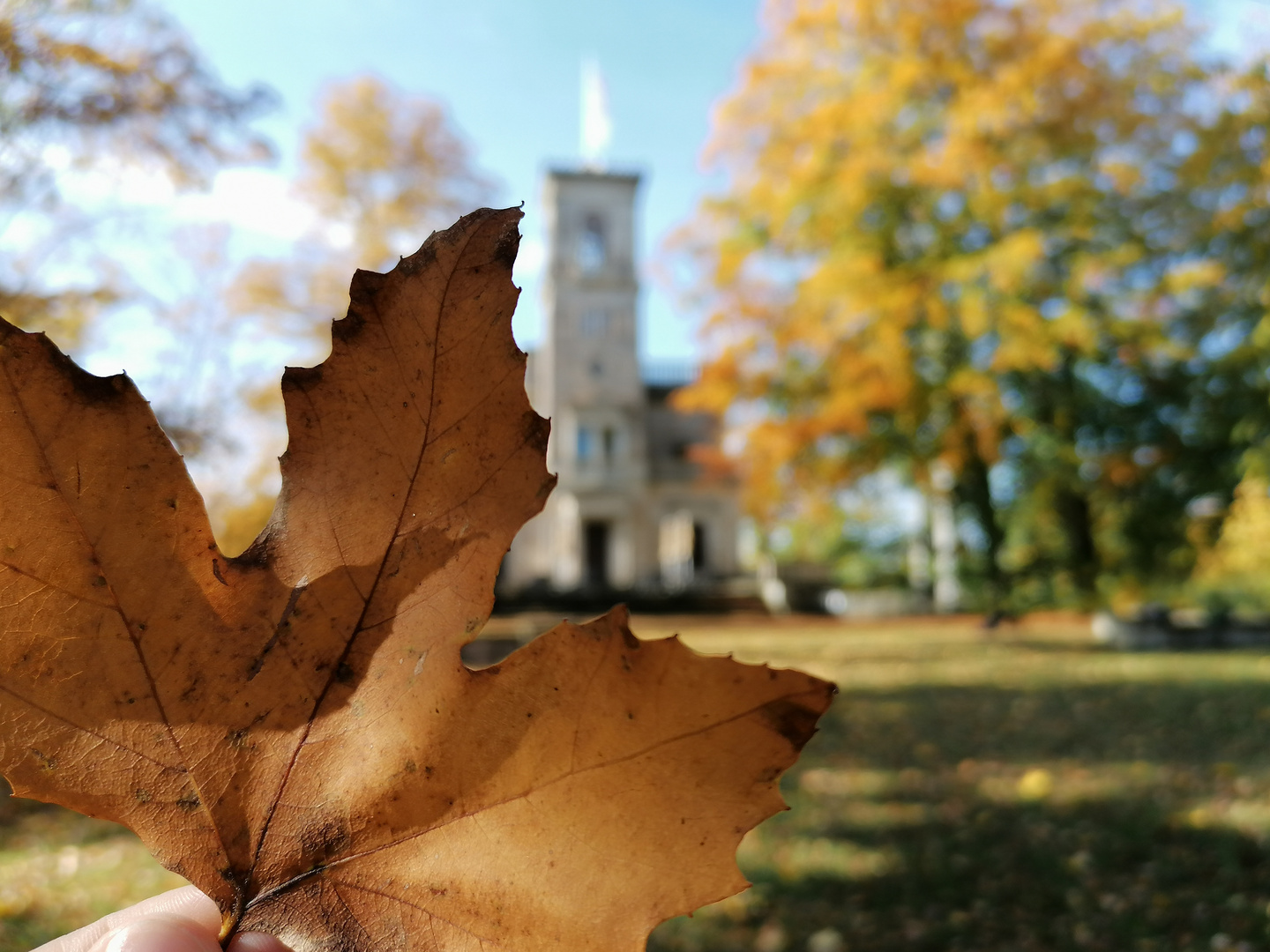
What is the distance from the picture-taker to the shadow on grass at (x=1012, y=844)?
9.70 ft

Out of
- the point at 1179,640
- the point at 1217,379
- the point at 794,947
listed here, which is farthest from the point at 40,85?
the point at 1217,379

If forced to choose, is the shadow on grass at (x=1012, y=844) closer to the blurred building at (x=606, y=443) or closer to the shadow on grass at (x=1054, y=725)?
the shadow on grass at (x=1054, y=725)

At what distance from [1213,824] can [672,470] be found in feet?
67.6

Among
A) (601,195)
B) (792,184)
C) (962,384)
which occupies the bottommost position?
(962,384)

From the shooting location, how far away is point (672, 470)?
24.3 meters

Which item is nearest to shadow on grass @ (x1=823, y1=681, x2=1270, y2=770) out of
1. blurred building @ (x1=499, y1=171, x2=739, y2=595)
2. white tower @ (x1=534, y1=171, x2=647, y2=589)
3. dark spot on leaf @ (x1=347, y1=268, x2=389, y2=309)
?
dark spot on leaf @ (x1=347, y1=268, x2=389, y2=309)

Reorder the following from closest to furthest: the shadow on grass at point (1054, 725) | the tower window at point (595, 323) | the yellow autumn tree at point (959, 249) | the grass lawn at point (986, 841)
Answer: the grass lawn at point (986, 841)
the shadow on grass at point (1054, 725)
the yellow autumn tree at point (959, 249)
the tower window at point (595, 323)

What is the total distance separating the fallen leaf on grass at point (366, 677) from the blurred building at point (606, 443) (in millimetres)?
20558

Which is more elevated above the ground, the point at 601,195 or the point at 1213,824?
the point at 601,195

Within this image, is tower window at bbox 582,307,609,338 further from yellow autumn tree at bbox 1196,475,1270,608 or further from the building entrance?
A: yellow autumn tree at bbox 1196,475,1270,608

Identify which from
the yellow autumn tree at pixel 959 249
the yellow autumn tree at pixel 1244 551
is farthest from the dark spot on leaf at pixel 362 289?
the yellow autumn tree at pixel 1244 551

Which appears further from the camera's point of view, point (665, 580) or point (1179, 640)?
point (665, 580)

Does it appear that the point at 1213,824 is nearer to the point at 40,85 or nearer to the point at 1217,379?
the point at 40,85

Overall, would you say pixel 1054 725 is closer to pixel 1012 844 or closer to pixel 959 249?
pixel 1012 844
